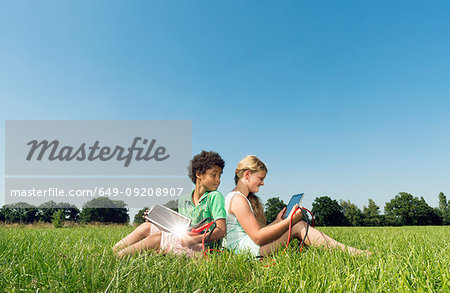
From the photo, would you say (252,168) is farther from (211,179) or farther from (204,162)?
(204,162)

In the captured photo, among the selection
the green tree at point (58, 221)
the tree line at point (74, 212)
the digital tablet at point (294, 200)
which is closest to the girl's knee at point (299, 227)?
the digital tablet at point (294, 200)

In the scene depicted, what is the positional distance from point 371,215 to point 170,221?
96.7 metres

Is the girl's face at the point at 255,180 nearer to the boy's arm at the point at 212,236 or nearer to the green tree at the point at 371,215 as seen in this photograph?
the boy's arm at the point at 212,236

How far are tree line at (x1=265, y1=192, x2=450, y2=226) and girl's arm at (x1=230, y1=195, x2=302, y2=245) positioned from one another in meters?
66.7

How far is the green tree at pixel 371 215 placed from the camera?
257 ft

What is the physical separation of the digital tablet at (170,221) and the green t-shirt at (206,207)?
0.35m

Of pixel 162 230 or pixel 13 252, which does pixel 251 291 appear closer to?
pixel 162 230

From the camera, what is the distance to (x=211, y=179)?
4316 mm

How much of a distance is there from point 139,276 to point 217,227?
1.62 metres

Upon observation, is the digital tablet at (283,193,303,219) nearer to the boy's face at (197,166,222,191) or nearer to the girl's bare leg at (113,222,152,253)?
the boy's face at (197,166,222,191)

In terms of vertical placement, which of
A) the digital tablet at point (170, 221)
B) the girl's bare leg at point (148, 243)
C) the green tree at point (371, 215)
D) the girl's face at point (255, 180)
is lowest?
the green tree at point (371, 215)

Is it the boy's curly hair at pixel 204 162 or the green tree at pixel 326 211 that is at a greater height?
the boy's curly hair at pixel 204 162

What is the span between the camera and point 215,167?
14.5 ft

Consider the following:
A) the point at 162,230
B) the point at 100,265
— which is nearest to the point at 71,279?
the point at 100,265
